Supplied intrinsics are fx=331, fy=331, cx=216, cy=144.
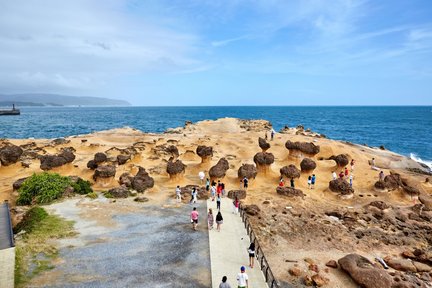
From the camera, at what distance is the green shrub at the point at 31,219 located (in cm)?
2412

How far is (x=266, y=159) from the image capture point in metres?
41.0

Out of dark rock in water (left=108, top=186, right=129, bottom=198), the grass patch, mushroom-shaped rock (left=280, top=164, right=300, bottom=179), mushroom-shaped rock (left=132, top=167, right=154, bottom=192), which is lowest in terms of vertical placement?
the grass patch

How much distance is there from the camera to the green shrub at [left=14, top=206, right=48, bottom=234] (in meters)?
24.1

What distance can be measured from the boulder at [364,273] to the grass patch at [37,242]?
18.0 m

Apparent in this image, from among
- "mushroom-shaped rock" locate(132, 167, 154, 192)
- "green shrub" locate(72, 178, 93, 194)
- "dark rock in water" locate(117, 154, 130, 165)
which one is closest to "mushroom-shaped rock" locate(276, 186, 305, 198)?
"mushroom-shaped rock" locate(132, 167, 154, 192)

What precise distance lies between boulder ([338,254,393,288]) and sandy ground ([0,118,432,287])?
615mm

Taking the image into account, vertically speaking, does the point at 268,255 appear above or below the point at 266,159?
below

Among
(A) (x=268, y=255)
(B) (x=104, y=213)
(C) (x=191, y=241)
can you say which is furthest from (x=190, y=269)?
(B) (x=104, y=213)

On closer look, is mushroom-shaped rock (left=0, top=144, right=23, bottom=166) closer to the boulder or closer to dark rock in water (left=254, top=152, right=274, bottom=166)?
dark rock in water (left=254, top=152, right=274, bottom=166)

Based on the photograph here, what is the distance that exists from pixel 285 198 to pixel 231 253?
15.5m

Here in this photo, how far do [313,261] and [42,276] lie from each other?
1680 cm

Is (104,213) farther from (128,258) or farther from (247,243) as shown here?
(247,243)

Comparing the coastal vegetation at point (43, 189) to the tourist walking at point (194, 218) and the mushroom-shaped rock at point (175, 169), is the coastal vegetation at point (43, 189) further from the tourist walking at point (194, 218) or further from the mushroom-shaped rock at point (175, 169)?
the tourist walking at point (194, 218)

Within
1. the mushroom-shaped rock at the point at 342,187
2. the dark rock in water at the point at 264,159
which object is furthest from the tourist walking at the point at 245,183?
the mushroom-shaped rock at the point at 342,187
